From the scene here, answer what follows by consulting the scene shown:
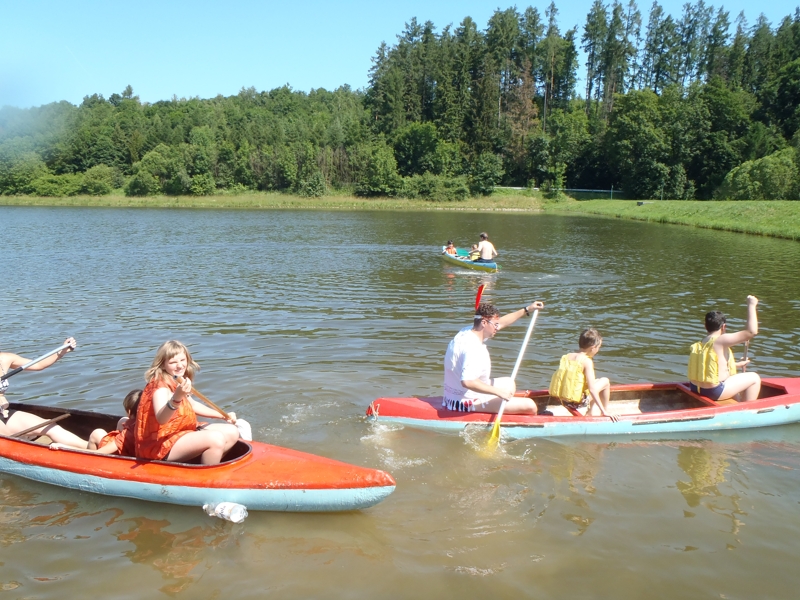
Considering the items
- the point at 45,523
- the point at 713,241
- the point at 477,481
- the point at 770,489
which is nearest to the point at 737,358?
the point at 770,489

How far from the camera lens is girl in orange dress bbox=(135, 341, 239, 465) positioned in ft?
19.2

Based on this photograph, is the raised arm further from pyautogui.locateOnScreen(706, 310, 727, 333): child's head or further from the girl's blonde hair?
the girl's blonde hair

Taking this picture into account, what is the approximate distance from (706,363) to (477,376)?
3197mm

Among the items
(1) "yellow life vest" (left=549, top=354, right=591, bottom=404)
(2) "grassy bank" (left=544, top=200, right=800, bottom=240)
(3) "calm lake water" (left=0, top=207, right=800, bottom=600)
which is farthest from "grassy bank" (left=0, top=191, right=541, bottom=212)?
(1) "yellow life vest" (left=549, top=354, right=591, bottom=404)

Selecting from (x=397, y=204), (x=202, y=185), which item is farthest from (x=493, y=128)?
(x=202, y=185)

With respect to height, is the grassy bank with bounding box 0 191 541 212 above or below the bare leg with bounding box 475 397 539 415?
above

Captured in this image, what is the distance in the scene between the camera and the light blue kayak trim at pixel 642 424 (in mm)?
8161

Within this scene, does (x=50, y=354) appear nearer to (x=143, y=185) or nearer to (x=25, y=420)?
(x=25, y=420)

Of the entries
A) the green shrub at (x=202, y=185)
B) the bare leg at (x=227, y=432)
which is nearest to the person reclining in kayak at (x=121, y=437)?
the bare leg at (x=227, y=432)

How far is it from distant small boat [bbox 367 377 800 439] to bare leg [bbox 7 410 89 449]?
11.1ft

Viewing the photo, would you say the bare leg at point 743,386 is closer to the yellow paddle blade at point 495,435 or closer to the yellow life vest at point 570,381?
the yellow life vest at point 570,381

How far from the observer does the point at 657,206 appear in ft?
180

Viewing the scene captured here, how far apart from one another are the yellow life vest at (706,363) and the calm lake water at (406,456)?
2.42 feet

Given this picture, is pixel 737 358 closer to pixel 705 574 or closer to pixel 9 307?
pixel 705 574
